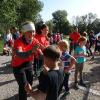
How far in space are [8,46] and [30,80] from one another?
13.6 meters

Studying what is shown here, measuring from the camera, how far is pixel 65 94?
8.28 meters

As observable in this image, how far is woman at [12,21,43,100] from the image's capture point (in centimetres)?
552

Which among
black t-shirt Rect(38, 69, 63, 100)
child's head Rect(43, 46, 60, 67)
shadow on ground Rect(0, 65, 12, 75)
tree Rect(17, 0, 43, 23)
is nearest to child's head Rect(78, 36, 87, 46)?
shadow on ground Rect(0, 65, 12, 75)

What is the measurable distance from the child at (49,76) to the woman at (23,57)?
1.57 metres

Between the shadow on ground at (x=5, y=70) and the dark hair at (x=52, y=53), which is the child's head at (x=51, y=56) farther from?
the shadow on ground at (x=5, y=70)

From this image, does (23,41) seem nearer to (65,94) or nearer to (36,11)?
(65,94)

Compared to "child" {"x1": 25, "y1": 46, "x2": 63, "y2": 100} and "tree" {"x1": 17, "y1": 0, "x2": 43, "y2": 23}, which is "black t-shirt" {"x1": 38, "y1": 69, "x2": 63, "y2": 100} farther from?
"tree" {"x1": 17, "y1": 0, "x2": 43, "y2": 23}

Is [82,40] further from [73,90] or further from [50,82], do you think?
[50,82]

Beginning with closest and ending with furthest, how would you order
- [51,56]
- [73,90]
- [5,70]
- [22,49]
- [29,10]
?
1. [51,56]
2. [22,49]
3. [73,90]
4. [5,70]
5. [29,10]

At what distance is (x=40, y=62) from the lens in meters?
9.60

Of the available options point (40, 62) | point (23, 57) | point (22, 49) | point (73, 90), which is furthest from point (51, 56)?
point (40, 62)

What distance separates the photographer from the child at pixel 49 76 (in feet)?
12.6

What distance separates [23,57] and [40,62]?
4.17 metres

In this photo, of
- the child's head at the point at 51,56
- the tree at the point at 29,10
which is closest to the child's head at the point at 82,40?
the child's head at the point at 51,56
